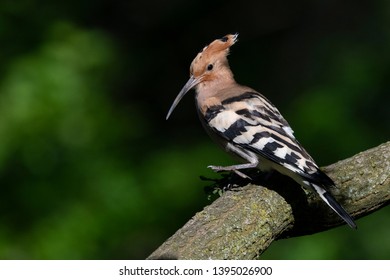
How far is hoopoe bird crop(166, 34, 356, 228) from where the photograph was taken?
3.25 meters

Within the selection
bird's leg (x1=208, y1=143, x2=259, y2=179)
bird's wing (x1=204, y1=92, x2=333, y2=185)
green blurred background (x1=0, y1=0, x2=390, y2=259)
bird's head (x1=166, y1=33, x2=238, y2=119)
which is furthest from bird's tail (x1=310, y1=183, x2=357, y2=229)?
green blurred background (x1=0, y1=0, x2=390, y2=259)

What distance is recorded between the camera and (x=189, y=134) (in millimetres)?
6559

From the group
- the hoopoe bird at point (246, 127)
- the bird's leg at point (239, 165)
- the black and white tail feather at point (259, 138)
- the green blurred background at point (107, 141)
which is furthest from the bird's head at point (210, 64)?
the green blurred background at point (107, 141)

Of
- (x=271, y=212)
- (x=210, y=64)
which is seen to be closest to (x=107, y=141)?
(x=210, y=64)

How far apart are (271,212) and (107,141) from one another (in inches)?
98.1

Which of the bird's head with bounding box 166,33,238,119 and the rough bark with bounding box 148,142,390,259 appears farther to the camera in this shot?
the bird's head with bounding box 166,33,238,119

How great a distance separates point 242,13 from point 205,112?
3.92m

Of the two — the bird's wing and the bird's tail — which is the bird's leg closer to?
the bird's wing

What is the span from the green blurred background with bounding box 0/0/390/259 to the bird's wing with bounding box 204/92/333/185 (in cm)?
149

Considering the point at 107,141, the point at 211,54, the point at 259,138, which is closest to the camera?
the point at 259,138

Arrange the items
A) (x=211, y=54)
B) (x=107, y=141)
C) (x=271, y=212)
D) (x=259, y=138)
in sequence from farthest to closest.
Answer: (x=107, y=141), (x=211, y=54), (x=259, y=138), (x=271, y=212)

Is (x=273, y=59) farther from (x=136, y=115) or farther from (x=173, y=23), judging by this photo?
(x=136, y=115)

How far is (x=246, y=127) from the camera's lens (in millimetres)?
3643

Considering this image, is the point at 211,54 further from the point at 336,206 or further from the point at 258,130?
the point at 336,206
